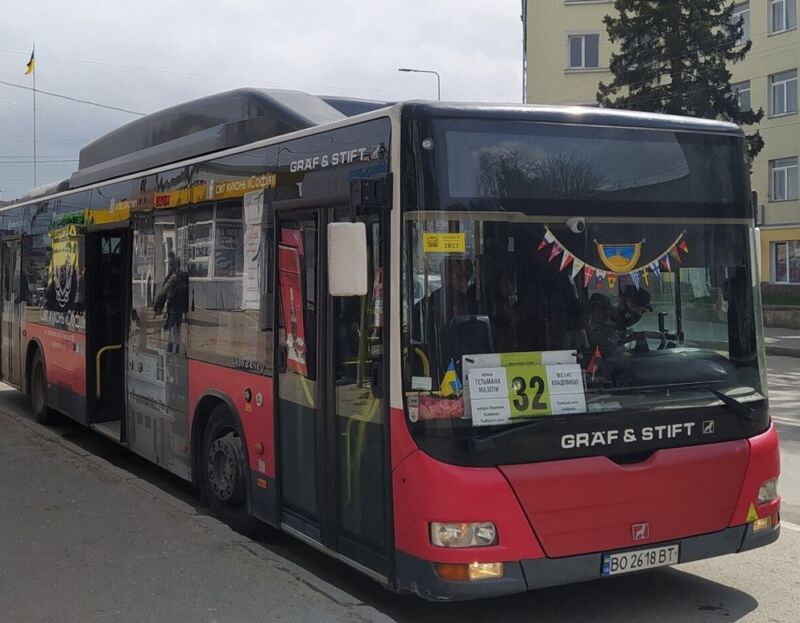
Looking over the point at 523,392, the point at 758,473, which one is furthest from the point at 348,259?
the point at 758,473

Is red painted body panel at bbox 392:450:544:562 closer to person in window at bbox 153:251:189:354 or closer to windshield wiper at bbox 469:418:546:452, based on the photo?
windshield wiper at bbox 469:418:546:452

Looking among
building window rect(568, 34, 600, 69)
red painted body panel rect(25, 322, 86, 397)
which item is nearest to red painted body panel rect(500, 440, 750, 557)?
red painted body panel rect(25, 322, 86, 397)

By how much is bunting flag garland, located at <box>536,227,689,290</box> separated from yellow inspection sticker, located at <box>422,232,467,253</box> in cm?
45

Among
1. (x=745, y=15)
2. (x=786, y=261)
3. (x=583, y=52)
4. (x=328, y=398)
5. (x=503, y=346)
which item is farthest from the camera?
(x=583, y=52)

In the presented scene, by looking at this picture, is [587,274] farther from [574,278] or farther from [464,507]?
[464,507]

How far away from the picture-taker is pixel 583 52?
Answer: 143ft

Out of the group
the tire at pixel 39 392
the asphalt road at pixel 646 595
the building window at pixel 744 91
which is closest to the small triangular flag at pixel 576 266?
the asphalt road at pixel 646 595

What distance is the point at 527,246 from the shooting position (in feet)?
16.0

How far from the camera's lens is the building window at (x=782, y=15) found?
37.2 meters

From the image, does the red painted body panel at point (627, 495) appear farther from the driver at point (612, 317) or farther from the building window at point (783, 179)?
the building window at point (783, 179)

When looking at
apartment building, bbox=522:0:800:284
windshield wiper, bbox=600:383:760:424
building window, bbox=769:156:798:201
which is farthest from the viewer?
building window, bbox=769:156:798:201

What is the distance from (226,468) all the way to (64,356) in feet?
15.0

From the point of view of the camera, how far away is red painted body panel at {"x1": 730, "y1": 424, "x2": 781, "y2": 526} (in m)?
5.27

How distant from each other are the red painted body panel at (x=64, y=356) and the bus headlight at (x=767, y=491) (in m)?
7.08
